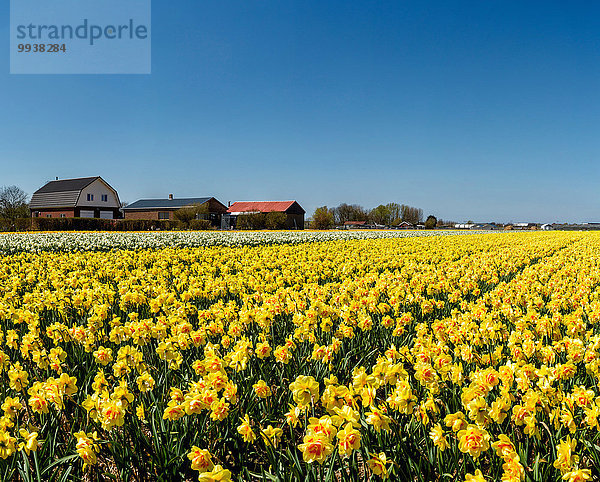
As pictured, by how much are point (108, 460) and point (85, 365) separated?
3.28ft

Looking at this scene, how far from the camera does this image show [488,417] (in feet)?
6.61

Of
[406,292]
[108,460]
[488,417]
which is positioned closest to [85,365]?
[108,460]

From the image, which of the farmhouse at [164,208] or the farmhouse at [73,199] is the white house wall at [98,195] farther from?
the farmhouse at [164,208]

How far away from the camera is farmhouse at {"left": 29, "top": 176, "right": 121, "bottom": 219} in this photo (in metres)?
47.6

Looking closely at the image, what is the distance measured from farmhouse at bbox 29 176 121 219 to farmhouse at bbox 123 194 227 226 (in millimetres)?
9488

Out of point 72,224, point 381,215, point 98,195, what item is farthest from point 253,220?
point 381,215

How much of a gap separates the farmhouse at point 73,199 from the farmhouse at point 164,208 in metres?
9.49

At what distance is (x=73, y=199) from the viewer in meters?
47.7

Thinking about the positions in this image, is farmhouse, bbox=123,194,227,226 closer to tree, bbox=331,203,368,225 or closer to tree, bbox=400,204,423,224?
tree, bbox=331,203,368,225

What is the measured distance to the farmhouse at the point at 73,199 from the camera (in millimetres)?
47562

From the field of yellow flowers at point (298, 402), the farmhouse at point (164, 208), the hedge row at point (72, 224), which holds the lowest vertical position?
the field of yellow flowers at point (298, 402)

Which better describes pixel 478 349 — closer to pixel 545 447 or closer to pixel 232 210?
pixel 545 447

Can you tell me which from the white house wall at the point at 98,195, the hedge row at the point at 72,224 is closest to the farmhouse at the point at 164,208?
the white house wall at the point at 98,195

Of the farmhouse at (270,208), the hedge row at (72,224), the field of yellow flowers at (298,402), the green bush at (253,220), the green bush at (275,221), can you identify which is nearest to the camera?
the field of yellow flowers at (298,402)
